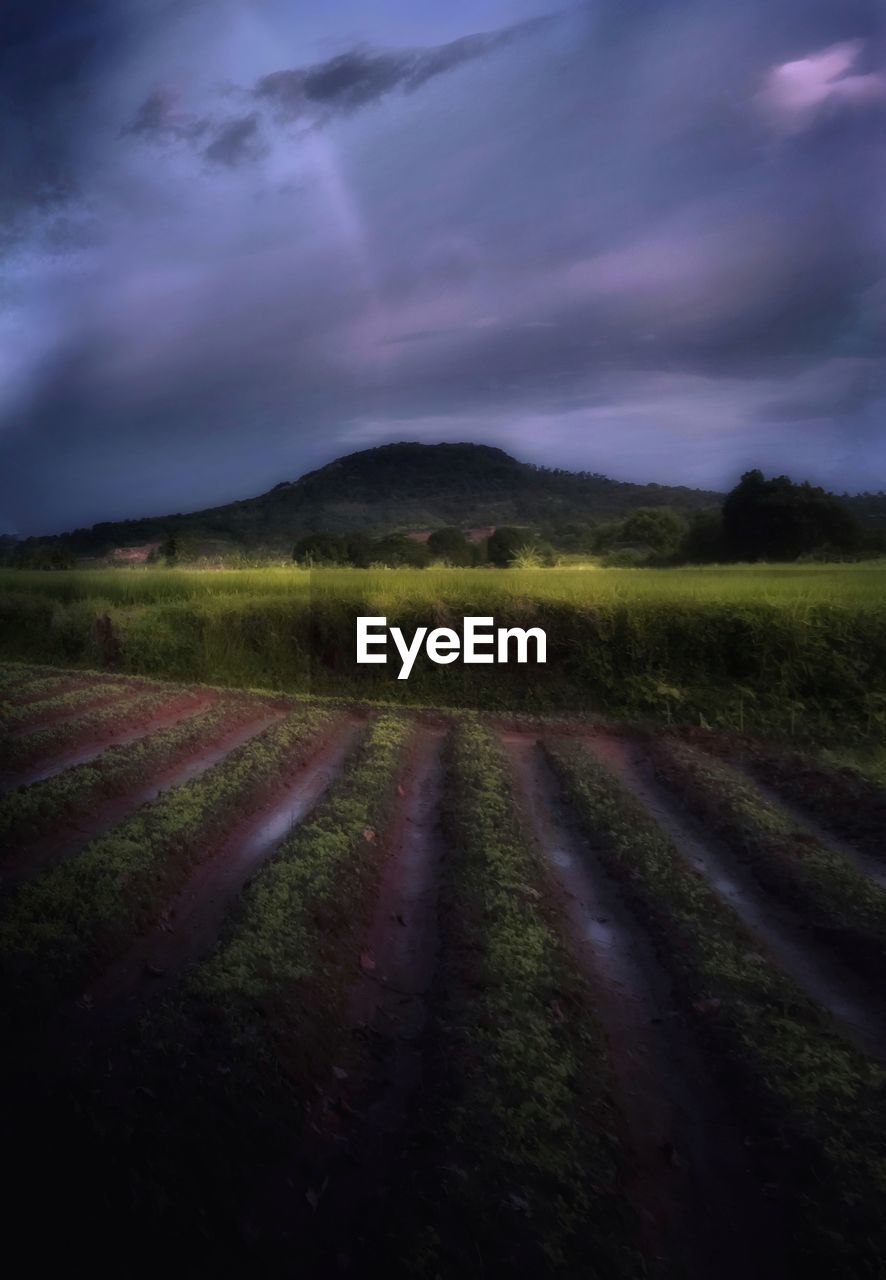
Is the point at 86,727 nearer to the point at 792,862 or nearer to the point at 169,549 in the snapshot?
the point at 792,862

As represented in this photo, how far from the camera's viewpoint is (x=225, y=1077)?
10.6 ft

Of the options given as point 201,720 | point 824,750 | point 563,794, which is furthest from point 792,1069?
point 201,720

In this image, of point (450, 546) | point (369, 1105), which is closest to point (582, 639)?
point (450, 546)

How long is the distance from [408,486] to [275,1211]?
82.8ft

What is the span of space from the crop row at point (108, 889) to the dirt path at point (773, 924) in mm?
3949

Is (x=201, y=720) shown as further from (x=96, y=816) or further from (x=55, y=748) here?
(x=96, y=816)

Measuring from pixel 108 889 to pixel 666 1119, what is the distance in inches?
139

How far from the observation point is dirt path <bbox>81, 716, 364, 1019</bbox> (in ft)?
13.7

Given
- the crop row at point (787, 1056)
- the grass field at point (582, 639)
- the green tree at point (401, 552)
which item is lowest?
the crop row at point (787, 1056)

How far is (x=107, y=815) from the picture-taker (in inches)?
268

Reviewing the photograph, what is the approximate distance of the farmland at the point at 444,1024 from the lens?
266cm

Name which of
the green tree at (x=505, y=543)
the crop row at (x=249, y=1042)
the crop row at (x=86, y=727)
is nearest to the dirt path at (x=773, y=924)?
the crop row at (x=249, y=1042)

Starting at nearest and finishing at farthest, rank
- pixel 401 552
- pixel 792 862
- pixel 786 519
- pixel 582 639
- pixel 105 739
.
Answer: pixel 792 862 < pixel 105 739 < pixel 582 639 < pixel 786 519 < pixel 401 552

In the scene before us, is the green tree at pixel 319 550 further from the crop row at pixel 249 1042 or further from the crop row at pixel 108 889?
the crop row at pixel 249 1042
